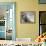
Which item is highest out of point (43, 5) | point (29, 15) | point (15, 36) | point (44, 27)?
point (43, 5)

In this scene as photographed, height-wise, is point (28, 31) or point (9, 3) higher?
point (9, 3)

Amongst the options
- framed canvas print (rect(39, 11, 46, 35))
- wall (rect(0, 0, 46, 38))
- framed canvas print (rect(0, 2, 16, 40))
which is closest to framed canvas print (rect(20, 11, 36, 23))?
wall (rect(0, 0, 46, 38))

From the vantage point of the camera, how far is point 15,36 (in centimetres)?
468

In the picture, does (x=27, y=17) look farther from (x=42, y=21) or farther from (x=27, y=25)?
(x=42, y=21)

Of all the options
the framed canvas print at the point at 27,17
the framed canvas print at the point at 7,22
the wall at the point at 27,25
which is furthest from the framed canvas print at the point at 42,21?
the framed canvas print at the point at 7,22

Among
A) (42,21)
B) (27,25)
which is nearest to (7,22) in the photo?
(27,25)

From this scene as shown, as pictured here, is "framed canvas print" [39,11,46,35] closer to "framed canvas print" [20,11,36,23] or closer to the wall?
the wall

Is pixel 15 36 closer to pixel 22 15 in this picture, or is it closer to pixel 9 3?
pixel 22 15

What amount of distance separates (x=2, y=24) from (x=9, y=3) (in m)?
0.77

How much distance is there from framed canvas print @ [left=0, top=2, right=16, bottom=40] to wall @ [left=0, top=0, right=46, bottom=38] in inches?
7.0

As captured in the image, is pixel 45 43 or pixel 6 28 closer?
pixel 45 43

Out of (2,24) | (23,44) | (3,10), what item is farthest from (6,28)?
(23,44)

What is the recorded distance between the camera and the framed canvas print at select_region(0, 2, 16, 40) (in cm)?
471

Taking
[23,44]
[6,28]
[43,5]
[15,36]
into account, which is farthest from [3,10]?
[23,44]
